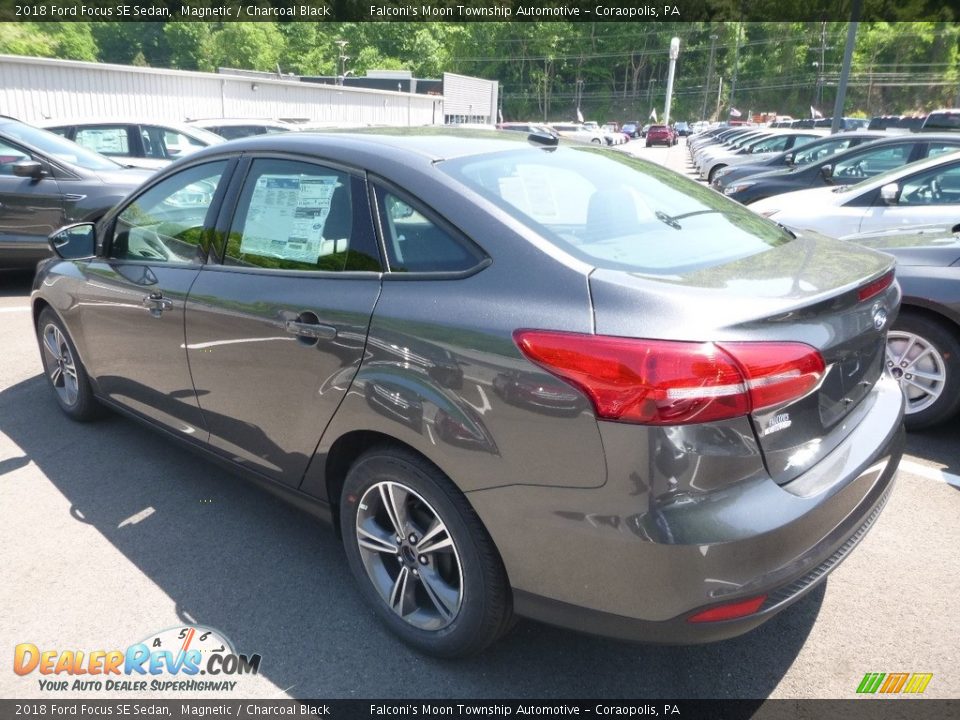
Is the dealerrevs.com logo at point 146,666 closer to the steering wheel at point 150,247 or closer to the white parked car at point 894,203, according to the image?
the steering wheel at point 150,247

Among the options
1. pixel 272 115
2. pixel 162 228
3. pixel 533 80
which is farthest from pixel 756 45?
pixel 162 228

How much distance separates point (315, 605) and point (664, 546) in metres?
1.53

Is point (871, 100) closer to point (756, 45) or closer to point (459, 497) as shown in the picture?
point (756, 45)

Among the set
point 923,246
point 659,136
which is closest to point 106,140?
point 923,246

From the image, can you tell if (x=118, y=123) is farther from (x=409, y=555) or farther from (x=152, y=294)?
(x=409, y=555)

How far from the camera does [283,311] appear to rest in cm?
273

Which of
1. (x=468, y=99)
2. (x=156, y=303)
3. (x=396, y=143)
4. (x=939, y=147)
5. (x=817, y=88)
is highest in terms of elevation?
(x=817, y=88)

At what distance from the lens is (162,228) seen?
3.58 meters

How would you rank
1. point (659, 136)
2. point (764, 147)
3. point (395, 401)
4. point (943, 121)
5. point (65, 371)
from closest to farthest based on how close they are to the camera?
point (395, 401)
point (65, 371)
point (764, 147)
point (943, 121)
point (659, 136)

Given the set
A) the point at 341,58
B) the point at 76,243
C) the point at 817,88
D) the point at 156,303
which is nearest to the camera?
the point at 156,303

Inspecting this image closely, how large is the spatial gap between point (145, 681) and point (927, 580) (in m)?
2.90

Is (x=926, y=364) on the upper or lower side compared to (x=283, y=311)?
lower

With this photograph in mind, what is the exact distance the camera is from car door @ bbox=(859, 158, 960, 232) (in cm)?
670

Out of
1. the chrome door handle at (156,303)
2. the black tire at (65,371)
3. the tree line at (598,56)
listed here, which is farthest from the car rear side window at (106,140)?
the tree line at (598,56)
